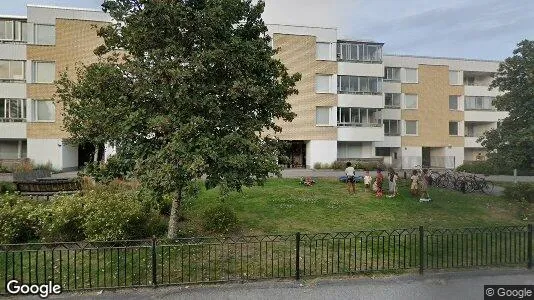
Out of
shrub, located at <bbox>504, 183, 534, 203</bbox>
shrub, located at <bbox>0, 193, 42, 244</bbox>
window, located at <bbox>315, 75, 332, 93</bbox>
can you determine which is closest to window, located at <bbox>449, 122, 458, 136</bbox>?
window, located at <bbox>315, 75, 332, 93</bbox>

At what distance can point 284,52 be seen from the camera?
33.2 m

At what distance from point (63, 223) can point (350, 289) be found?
21.8ft

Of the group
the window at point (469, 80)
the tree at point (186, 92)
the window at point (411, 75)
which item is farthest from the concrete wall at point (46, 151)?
the window at point (469, 80)

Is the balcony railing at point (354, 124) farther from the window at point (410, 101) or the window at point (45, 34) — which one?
the window at point (45, 34)

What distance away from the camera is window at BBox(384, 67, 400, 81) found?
40.9 m

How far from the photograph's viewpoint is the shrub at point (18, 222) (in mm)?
8602

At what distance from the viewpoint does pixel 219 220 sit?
9.93 meters

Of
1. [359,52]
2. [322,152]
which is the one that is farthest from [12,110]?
[359,52]

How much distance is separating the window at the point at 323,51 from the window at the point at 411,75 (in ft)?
39.6

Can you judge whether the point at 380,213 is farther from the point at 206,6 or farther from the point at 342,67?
the point at 342,67

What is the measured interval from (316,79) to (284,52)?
12.3ft

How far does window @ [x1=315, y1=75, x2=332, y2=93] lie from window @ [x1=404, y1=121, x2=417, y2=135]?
12425mm

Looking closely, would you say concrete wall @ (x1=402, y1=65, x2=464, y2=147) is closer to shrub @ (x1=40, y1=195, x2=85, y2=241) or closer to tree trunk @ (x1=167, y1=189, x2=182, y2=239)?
tree trunk @ (x1=167, y1=189, x2=182, y2=239)

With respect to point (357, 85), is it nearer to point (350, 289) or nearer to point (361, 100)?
point (361, 100)
